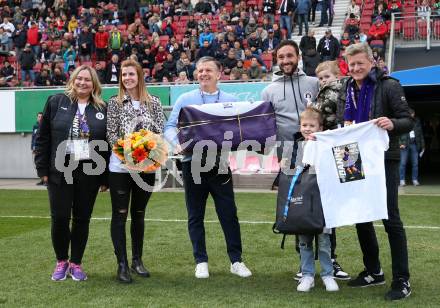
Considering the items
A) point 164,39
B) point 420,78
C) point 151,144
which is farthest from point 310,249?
point 164,39

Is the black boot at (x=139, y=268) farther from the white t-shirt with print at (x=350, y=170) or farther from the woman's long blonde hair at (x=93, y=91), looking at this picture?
the white t-shirt with print at (x=350, y=170)

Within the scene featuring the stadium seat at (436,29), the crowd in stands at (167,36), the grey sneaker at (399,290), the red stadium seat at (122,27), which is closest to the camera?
the grey sneaker at (399,290)

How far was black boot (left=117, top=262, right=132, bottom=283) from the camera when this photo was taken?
603 cm

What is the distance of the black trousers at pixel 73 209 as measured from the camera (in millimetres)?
6117

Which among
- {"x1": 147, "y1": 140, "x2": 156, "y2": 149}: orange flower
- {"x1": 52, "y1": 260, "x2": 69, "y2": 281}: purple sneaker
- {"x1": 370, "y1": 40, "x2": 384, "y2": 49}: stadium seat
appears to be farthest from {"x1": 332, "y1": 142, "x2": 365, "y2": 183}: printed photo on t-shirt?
{"x1": 370, "y1": 40, "x2": 384, "y2": 49}: stadium seat

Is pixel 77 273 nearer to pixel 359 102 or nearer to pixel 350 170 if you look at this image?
pixel 350 170

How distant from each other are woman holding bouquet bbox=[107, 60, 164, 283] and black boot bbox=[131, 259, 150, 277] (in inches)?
1.3

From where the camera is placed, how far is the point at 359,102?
549 centimetres

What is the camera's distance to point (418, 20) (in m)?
19.3

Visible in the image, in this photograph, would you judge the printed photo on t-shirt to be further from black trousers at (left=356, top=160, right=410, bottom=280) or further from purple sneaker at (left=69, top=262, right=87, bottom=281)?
purple sneaker at (left=69, top=262, right=87, bottom=281)

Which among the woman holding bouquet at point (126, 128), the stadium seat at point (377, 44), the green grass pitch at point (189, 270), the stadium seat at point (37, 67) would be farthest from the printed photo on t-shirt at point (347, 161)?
the stadium seat at point (37, 67)

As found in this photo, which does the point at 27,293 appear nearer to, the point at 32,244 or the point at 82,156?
the point at 82,156

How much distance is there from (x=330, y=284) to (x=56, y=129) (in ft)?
9.15

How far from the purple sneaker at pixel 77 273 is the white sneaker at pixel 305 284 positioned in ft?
6.46
